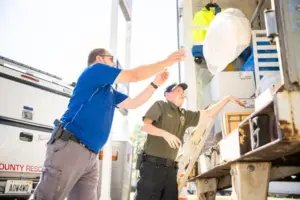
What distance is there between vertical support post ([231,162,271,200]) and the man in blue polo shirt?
3.05ft

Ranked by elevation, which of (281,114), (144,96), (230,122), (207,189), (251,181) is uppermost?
(144,96)

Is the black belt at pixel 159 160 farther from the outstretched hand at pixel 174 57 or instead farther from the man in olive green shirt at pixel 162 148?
the outstretched hand at pixel 174 57

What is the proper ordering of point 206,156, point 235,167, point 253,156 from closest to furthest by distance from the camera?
point 253,156 < point 235,167 < point 206,156

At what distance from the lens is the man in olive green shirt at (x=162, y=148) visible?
2680mm

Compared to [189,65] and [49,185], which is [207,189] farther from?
[49,185]

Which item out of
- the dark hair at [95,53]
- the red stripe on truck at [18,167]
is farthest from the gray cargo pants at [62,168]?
the red stripe on truck at [18,167]

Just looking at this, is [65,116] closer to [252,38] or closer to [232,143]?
[232,143]

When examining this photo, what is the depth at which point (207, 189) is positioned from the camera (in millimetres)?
3363

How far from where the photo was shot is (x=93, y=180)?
7.14 feet

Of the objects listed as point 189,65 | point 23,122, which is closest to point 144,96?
point 23,122

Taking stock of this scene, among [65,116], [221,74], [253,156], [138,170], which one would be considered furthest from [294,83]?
[221,74]

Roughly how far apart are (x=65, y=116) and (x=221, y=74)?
2327mm

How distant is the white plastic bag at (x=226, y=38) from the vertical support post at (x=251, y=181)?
Result: 1.99 m

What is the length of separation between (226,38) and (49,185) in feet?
8.54
